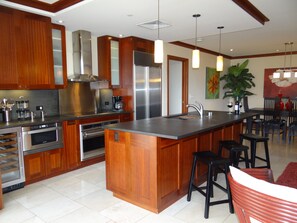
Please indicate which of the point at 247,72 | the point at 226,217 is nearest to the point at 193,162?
the point at 226,217

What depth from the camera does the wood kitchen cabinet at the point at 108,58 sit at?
186 inches

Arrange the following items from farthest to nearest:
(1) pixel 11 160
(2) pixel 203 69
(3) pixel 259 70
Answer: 1. (3) pixel 259 70
2. (2) pixel 203 69
3. (1) pixel 11 160

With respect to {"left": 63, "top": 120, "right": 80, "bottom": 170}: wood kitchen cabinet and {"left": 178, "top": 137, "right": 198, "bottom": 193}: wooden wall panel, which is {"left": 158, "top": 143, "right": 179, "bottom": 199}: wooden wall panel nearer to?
{"left": 178, "top": 137, "right": 198, "bottom": 193}: wooden wall panel

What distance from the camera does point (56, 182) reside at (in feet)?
11.2

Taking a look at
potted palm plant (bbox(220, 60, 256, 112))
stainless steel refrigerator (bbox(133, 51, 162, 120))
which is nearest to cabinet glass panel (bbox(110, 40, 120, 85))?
stainless steel refrigerator (bbox(133, 51, 162, 120))

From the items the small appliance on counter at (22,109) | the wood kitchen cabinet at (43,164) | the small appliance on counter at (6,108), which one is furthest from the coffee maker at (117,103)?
the small appliance on counter at (6,108)

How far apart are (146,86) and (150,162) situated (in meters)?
2.92

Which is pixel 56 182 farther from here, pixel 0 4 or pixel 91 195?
pixel 0 4

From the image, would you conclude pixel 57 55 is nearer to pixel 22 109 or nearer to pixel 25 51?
pixel 25 51

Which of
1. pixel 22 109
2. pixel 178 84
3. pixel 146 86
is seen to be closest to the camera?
pixel 22 109

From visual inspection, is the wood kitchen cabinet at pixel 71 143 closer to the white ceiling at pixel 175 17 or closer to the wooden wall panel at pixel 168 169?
the white ceiling at pixel 175 17

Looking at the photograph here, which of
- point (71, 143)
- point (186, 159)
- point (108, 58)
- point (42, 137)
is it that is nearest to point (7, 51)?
point (42, 137)

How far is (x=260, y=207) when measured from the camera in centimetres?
97

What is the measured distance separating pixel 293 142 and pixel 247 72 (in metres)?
3.35
